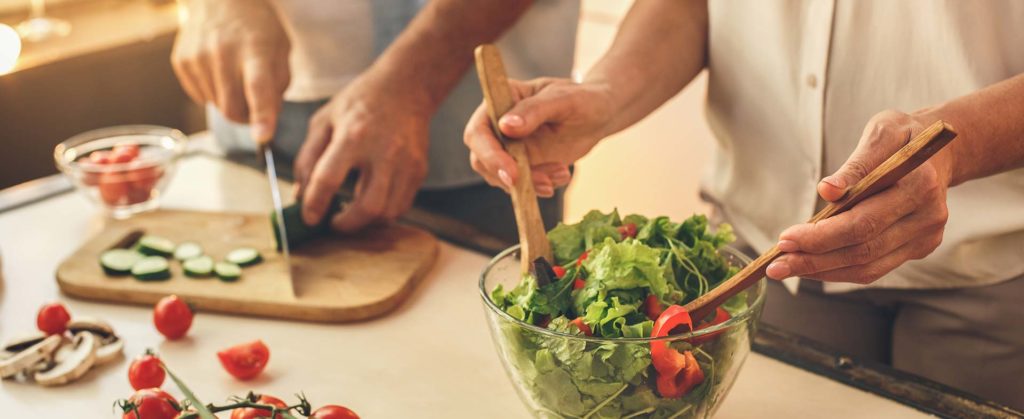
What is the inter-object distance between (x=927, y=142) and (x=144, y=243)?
119 centimetres

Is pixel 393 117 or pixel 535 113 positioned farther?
pixel 393 117

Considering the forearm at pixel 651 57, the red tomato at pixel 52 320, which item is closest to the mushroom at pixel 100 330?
the red tomato at pixel 52 320

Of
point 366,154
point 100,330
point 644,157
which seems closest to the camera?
point 100,330

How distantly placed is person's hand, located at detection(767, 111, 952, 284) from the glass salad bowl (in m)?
0.09

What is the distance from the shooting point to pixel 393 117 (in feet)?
5.20

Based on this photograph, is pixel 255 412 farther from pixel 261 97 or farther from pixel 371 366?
pixel 261 97

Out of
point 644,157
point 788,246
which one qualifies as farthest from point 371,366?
point 644,157

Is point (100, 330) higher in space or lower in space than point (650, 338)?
lower

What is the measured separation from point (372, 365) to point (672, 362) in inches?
18.8

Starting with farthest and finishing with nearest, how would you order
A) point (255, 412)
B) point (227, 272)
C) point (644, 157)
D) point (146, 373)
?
point (644, 157)
point (227, 272)
point (146, 373)
point (255, 412)

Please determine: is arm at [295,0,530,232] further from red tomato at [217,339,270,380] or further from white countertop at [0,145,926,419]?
red tomato at [217,339,270,380]

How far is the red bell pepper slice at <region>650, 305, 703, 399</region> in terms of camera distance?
2.86 ft

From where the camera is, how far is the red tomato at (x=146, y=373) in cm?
113

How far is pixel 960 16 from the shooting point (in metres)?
1.15
